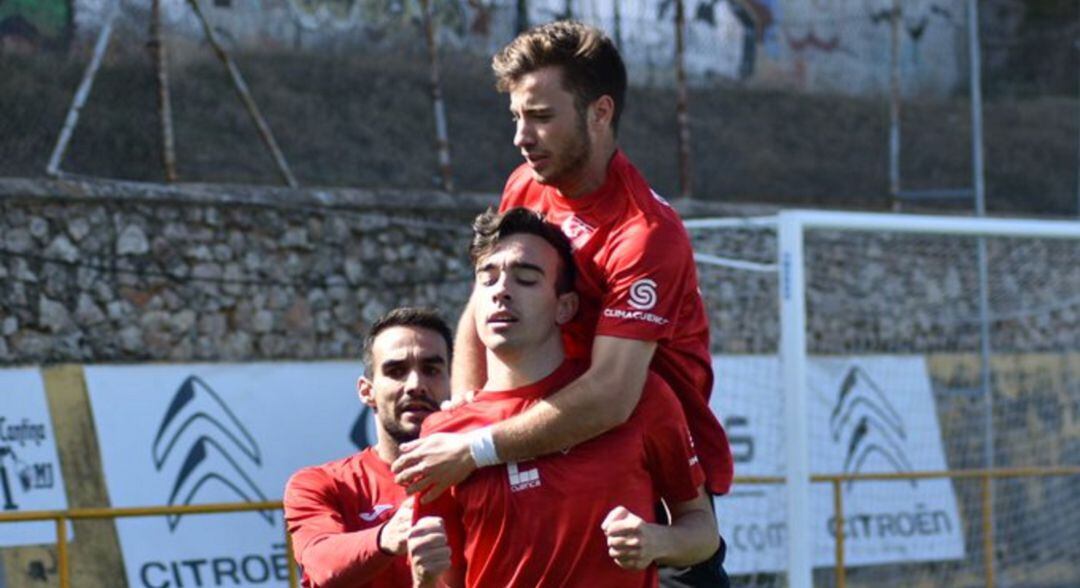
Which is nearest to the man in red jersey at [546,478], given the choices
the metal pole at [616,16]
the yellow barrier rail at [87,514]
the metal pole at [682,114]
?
the yellow barrier rail at [87,514]

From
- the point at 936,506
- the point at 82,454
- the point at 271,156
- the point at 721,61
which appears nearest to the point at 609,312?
the point at 82,454

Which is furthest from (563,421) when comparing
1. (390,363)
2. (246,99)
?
(246,99)

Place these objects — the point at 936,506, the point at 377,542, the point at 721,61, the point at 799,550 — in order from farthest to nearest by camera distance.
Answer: the point at 721,61, the point at 936,506, the point at 799,550, the point at 377,542

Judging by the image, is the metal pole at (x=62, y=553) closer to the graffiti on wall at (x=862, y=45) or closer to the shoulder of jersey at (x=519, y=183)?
the shoulder of jersey at (x=519, y=183)

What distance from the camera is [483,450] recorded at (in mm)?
3918

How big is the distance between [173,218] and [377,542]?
24.5 feet

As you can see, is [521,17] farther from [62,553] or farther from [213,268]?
[62,553]

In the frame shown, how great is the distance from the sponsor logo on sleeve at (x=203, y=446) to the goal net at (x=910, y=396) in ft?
9.37

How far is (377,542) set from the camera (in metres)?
4.50

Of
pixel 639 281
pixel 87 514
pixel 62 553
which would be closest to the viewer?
pixel 639 281

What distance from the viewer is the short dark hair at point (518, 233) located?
13.3ft

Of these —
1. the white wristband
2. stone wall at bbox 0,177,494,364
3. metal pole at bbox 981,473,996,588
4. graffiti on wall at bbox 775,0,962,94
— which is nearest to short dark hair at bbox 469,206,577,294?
the white wristband

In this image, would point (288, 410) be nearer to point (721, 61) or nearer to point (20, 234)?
point (20, 234)

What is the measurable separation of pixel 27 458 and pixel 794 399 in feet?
13.1
